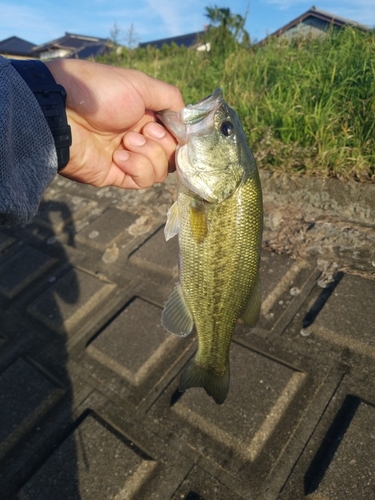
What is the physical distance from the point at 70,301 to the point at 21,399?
0.91 m

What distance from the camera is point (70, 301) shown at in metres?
3.26

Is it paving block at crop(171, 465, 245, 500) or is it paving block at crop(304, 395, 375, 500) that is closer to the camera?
paving block at crop(304, 395, 375, 500)

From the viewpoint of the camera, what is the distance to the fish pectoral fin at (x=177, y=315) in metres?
1.94

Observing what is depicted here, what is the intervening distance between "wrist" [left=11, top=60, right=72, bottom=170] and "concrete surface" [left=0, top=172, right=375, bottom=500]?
5.15 feet

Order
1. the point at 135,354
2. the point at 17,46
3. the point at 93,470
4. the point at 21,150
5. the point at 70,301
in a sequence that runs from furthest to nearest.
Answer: the point at 17,46 → the point at 70,301 → the point at 135,354 → the point at 93,470 → the point at 21,150

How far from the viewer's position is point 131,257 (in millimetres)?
3559

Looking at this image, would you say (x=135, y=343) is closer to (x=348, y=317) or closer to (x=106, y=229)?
(x=348, y=317)

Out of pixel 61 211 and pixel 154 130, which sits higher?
pixel 154 130

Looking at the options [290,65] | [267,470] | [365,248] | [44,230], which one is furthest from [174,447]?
[290,65]

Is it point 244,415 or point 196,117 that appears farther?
point 244,415

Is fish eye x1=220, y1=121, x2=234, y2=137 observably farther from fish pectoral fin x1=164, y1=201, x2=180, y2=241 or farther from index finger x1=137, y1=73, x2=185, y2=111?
index finger x1=137, y1=73, x2=185, y2=111

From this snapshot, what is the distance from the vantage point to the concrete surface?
198 centimetres

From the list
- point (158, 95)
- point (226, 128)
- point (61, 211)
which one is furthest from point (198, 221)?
point (61, 211)

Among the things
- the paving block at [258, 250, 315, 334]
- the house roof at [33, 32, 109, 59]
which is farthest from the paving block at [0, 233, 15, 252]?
the house roof at [33, 32, 109, 59]
